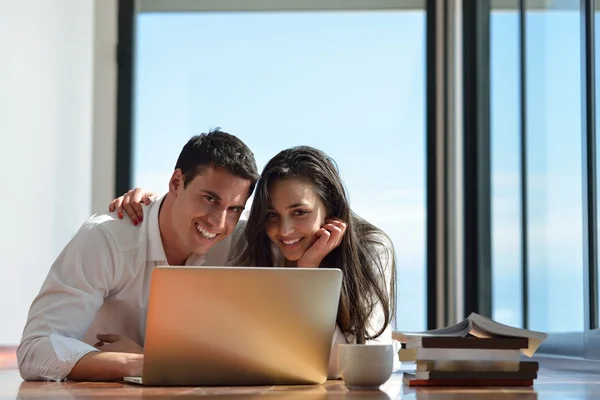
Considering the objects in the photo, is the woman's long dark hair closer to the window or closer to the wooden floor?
the wooden floor

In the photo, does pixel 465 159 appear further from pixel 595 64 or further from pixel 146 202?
pixel 146 202

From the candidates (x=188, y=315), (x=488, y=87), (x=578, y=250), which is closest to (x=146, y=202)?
(x=188, y=315)

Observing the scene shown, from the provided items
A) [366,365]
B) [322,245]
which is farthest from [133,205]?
[366,365]

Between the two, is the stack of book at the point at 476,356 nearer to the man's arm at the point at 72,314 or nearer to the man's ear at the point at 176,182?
the man's arm at the point at 72,314

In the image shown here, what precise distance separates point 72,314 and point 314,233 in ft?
2.36

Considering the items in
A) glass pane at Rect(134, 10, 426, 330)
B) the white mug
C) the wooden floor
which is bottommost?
the wooden floor

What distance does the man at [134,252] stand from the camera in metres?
2.25

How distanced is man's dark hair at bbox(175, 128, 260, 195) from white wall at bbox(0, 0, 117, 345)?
1.12 meters

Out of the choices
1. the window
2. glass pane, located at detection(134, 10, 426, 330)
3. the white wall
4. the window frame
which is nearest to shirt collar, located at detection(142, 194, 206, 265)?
the white wall

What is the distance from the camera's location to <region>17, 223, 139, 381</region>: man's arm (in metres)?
2.06

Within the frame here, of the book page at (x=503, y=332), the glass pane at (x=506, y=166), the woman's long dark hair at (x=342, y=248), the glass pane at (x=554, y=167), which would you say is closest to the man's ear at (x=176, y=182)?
the woman's long dark hair at (x=342, y=248)

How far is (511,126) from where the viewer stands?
3.97 meters

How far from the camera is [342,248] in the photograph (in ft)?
8.69

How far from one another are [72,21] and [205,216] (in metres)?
2.32
